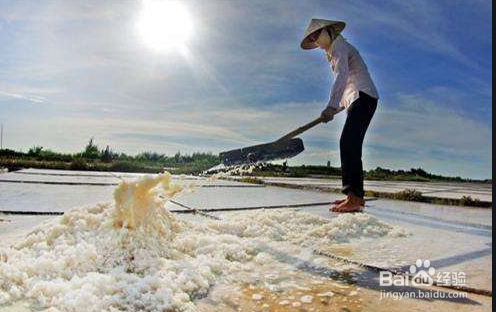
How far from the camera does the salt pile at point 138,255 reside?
1.26 meters

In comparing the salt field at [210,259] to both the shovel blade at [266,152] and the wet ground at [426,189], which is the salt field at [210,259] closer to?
the shovel blade at [266,152]

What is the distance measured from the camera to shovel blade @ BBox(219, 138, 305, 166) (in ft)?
11.2

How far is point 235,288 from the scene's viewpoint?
1.40m

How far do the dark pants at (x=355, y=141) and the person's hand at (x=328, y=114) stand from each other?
13 centimetres

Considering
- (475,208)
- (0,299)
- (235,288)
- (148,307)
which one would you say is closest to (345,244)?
(235,288)

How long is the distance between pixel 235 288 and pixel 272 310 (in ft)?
0.66

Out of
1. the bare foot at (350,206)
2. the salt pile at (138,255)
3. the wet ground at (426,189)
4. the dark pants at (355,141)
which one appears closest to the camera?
the salt pile at (138,255)

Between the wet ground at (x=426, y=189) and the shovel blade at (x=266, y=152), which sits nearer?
the shovel blade at (x=266, y=152)

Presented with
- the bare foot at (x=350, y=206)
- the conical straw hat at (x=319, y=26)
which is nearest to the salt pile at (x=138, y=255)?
the bare foot at (x=350, y=206)

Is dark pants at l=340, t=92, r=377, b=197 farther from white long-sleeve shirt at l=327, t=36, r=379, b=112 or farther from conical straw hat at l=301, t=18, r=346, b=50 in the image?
conical straw hat at l=301, t=18, r=346, b=50

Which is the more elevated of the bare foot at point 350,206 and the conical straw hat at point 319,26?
the conical straw hat at point 319,26

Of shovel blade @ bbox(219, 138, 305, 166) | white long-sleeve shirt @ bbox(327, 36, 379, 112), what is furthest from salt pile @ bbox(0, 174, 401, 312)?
white long-sleeve shirt @ bbox(327, 36, 379, 112)

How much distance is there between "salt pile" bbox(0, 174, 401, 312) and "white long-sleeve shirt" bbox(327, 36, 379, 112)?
1.34 m

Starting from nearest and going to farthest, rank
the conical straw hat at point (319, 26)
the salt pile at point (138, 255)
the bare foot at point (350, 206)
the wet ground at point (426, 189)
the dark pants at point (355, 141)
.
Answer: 1. the salt pile at point (138, 255)
2. the bare foot at point (350, 206)
3. the dark pants at point (355, 141)
4. the conical straw hat at point (319, 26)
5. the wet ground at point (426, 189)
